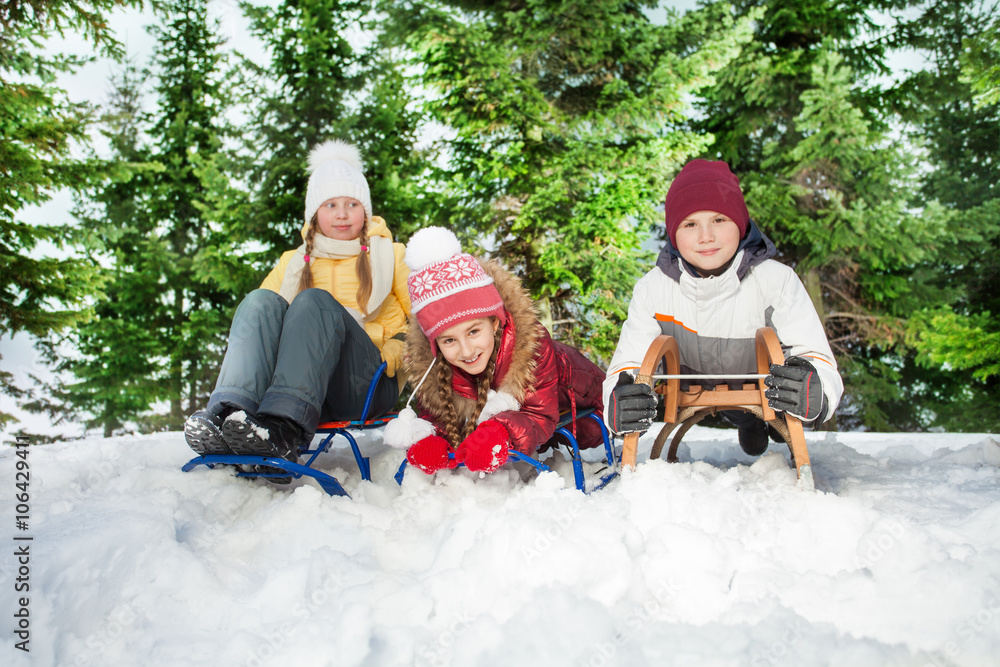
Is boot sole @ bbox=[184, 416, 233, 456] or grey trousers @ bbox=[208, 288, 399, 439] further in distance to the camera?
grey trousers @ bbox=[208, 288, 399, 439]

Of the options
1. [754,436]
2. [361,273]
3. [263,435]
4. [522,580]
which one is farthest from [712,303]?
[263,435]

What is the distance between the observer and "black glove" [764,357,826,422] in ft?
6.34

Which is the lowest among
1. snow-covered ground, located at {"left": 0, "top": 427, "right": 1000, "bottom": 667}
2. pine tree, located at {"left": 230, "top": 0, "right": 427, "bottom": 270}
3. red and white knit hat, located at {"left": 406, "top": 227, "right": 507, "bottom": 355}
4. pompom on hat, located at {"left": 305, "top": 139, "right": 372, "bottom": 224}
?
snow-covered ground, located at {"left": 0, "top": 427, "right": 1000, "bottom": 667}

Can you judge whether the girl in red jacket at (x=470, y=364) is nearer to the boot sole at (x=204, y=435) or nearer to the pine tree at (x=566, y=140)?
the boot sole at (x=204, y=435)

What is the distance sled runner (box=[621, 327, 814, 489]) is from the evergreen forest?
3197mm

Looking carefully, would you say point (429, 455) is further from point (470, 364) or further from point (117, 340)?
point (117, 340)

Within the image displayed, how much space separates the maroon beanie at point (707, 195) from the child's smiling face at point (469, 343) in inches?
32.5

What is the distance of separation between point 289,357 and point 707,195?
162cm

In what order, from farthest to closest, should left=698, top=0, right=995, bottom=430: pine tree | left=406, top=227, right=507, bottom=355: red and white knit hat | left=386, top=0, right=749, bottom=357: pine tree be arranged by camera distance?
1. left=698, top=0, right=995, bottom=430: pine tree
2. left=386, top=0, right=749, bottom=357: pine tree
3. left=406, top=227, right=507, bottom=355: red and white knit hat

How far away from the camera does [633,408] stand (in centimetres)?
204

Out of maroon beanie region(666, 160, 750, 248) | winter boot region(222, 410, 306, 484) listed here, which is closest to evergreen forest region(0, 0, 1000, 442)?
maroon beanie region(666, 160, 750, 248)

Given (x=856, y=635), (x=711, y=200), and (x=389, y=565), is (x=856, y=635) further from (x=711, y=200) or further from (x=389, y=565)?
(x=711, y=200)

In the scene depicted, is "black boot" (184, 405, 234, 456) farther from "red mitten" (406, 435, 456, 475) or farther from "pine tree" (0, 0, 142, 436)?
"pine tree" (0, 0, 142, 436)

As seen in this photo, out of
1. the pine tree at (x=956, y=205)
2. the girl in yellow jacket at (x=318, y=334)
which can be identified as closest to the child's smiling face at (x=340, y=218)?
the girl in yellow jacket at (x=318, y=334)
